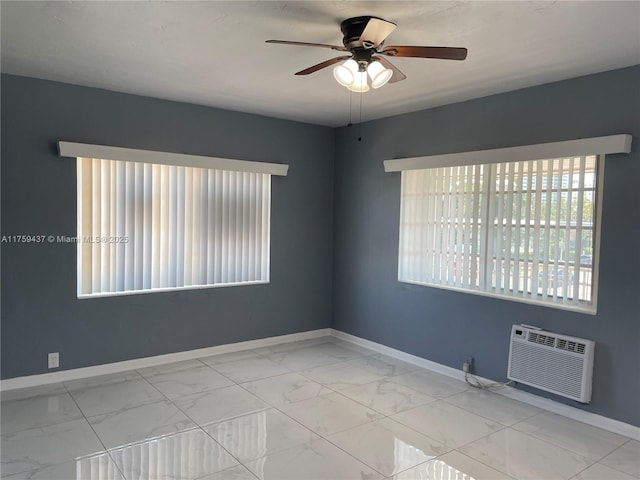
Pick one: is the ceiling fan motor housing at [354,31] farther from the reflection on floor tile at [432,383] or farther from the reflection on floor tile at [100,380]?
the reflection on floor tile at [100,380]

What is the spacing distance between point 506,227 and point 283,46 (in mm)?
2287

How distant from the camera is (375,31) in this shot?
2.32 meters

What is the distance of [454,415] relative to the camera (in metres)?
3.40

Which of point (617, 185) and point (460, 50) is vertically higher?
point (460, 50)

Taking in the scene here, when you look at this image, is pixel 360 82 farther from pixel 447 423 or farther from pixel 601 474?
pixel 601 474

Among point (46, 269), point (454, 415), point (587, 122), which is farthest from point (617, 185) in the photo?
point (46, 269)

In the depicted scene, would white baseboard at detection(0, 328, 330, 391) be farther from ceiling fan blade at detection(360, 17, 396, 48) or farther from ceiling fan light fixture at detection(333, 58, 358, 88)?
ceiling fan blade at detection(360, 17, 396, 48)

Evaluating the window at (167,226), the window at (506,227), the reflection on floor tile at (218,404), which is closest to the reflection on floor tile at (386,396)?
the reflection on floor tile at (218,404)

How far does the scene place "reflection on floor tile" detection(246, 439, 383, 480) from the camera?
2562mm

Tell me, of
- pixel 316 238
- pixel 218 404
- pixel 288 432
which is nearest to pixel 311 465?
pixel 288 432

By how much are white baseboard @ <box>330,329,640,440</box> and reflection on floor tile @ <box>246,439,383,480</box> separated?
1694 mm

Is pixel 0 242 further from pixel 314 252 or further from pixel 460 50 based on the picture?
pixel 460 50

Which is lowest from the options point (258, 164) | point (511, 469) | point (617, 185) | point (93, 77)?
point (511, 469)

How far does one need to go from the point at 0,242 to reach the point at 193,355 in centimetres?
195
